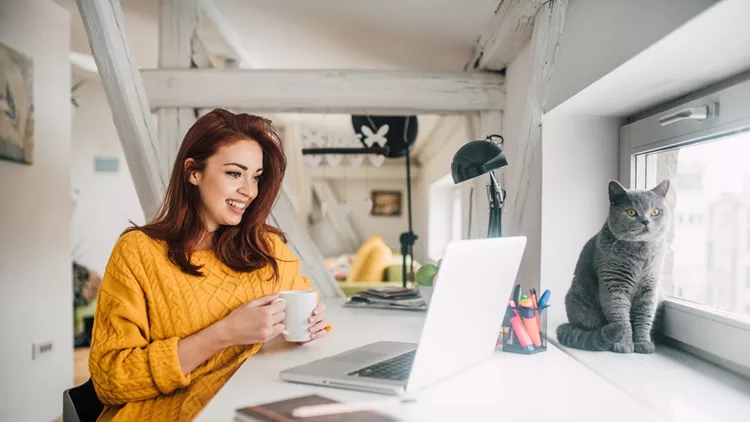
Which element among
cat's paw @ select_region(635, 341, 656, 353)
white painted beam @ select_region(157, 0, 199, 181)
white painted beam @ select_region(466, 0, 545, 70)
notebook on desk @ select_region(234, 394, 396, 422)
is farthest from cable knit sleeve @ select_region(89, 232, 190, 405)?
white painted beam @ select_region(466, 0, 545, 70)

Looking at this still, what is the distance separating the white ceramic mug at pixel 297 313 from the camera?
1.15m

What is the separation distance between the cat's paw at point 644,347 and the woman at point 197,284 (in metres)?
0.69

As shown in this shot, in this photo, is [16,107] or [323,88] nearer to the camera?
[323,88]

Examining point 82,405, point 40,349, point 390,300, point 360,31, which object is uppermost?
point 360,31

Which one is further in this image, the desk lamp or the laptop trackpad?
the desk lamp

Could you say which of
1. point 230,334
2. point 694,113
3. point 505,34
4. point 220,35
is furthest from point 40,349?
point 694,113

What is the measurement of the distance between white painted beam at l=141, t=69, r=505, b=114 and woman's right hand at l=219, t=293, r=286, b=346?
3.91 ft

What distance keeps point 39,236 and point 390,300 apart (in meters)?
1.98

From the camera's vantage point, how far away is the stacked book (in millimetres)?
1776

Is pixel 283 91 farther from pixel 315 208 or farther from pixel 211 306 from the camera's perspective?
pixel 315 208

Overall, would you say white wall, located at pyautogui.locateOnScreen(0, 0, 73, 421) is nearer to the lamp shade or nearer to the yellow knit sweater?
the yellow knit sweater

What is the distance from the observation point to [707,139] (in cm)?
115

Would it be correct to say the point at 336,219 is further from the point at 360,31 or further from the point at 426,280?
the point at 426,280

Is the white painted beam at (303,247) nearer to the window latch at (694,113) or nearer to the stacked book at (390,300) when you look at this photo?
the stacked book at (390,300)
